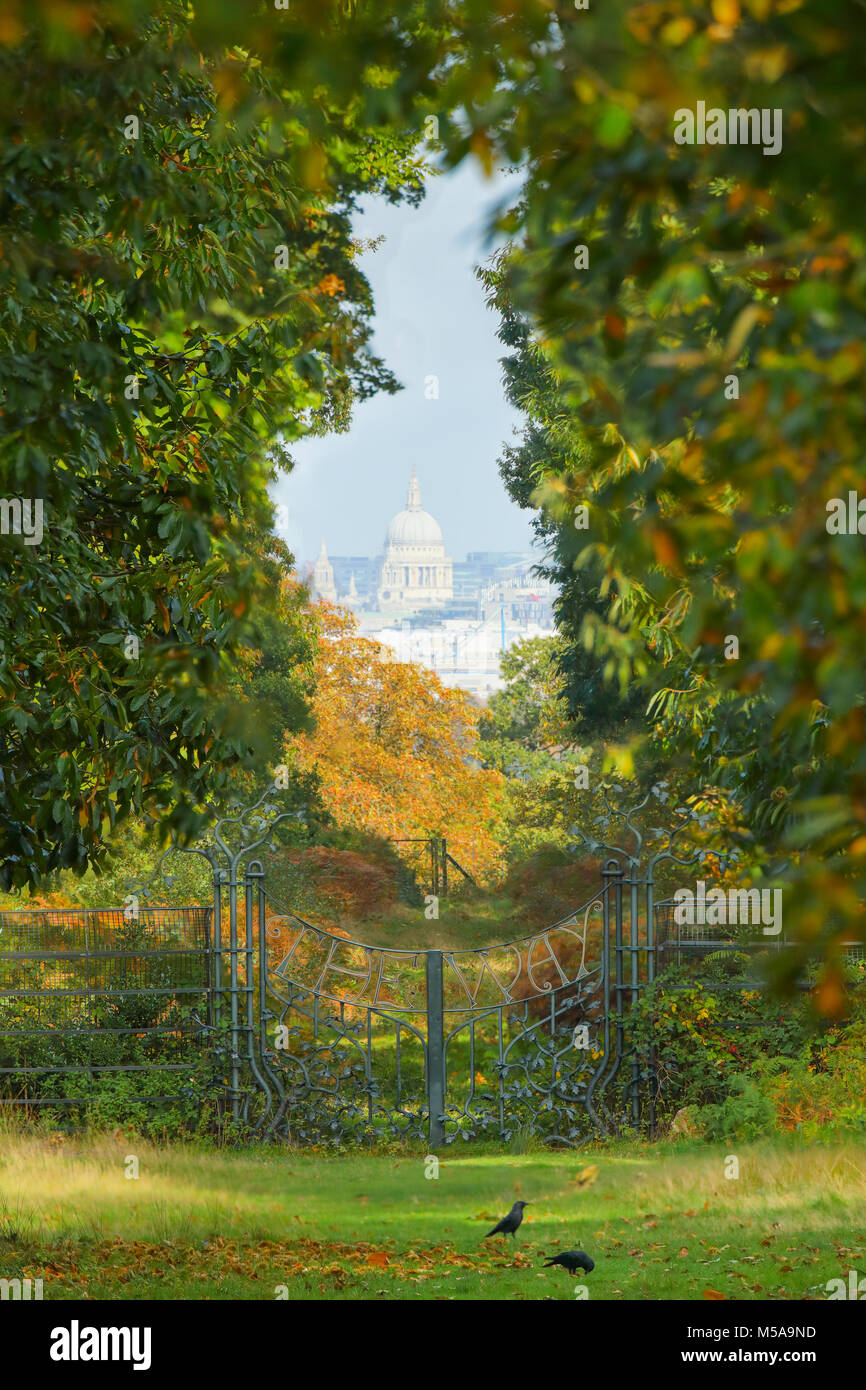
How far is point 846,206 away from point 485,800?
17.9 meters

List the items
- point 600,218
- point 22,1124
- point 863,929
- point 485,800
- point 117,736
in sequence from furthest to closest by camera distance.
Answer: point 485,800 < point 22,1124 < point 117,736 < point 600,218 < point 863,929

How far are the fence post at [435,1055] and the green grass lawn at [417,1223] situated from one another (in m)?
0.44

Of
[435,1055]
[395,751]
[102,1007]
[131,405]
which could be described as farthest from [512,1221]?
[395,751]

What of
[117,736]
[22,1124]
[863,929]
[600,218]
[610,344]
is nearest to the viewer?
[863,929]

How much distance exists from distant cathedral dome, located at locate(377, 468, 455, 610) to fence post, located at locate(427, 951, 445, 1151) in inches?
938

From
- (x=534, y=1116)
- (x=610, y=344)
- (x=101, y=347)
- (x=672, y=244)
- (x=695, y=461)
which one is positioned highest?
(x=101, y=347)

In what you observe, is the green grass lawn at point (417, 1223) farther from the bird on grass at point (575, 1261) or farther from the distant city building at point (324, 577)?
the distant city building at point (324, 577)

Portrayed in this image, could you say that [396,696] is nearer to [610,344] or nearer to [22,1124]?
[22,1124]

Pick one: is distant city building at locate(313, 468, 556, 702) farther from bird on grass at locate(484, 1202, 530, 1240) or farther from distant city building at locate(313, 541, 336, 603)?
bird on grass at locate(484, 1202, 530, 1240)

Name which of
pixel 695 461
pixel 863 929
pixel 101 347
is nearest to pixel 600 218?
pixel 695 461

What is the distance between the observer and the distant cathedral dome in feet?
108

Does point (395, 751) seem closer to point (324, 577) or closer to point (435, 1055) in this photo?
point (324, 577)

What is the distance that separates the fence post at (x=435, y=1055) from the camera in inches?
327

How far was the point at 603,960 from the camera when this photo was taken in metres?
8.41
